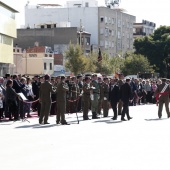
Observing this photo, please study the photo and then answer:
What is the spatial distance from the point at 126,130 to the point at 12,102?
254 inches

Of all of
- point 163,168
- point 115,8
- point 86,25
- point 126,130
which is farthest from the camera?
point 115,8

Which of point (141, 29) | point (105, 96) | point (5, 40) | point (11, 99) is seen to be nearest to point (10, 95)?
point (11, 99)

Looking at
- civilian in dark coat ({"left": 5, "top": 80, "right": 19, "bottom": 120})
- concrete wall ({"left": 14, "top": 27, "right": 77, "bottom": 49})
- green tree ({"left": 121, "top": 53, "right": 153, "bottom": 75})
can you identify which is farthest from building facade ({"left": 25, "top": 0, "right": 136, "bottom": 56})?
civilian in dark coat ({"left": 5, "top": 80, "right": 19, "bottom": 120})

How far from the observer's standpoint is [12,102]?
89.9 feet

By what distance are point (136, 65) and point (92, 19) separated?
27722 millimetres

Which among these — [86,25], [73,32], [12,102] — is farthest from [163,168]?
[86,25]

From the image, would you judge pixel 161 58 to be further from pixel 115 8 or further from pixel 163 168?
pixel 163 168

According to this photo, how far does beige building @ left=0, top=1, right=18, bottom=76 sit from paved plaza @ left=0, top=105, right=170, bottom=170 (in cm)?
3873

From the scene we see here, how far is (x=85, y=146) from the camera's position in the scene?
17.2m

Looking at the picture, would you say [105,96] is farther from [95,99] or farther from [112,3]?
[112,3]

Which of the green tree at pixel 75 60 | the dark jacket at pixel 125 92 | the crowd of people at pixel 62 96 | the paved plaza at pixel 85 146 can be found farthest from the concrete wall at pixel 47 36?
the paved plaza at pixel 85 146

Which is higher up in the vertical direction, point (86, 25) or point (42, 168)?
point (86, 25)

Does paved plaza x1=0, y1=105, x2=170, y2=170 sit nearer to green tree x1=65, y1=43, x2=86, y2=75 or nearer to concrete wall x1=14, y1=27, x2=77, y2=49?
green tree x1=65, y1=43, x2=86, y2=75

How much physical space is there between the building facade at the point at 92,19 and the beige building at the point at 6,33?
194 feet
